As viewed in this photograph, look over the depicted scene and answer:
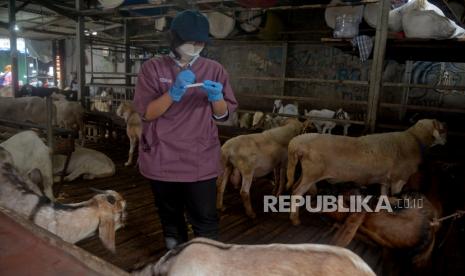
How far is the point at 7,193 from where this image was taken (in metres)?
2.69

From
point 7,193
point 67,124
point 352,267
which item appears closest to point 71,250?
point 352,267

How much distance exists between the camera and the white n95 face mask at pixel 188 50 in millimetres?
2252

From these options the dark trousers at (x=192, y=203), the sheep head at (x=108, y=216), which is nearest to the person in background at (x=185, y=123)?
the dark trousers at (x=192, y=203)

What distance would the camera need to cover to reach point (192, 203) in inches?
97.8

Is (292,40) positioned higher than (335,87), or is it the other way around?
(292,40)

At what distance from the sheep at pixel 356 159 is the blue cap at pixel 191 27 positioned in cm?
233

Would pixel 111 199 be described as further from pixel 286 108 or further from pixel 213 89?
pixel 286 108

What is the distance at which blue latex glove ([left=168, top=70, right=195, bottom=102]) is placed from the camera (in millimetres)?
2141

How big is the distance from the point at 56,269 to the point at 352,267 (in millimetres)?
1021

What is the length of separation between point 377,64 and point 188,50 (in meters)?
3.23

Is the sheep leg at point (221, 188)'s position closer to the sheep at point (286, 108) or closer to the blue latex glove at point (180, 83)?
the blue latex glove at point (180, 83)

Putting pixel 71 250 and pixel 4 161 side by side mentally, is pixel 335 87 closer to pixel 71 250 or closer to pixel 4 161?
pixel 4 161

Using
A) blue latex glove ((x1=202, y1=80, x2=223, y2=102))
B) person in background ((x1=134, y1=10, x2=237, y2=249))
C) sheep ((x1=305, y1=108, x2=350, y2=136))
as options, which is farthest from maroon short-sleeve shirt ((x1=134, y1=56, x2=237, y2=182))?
sheep ((x1=305, y1=108, x2=350, y2=136))

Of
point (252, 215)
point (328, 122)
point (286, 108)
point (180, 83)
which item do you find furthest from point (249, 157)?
point (286, 108)
